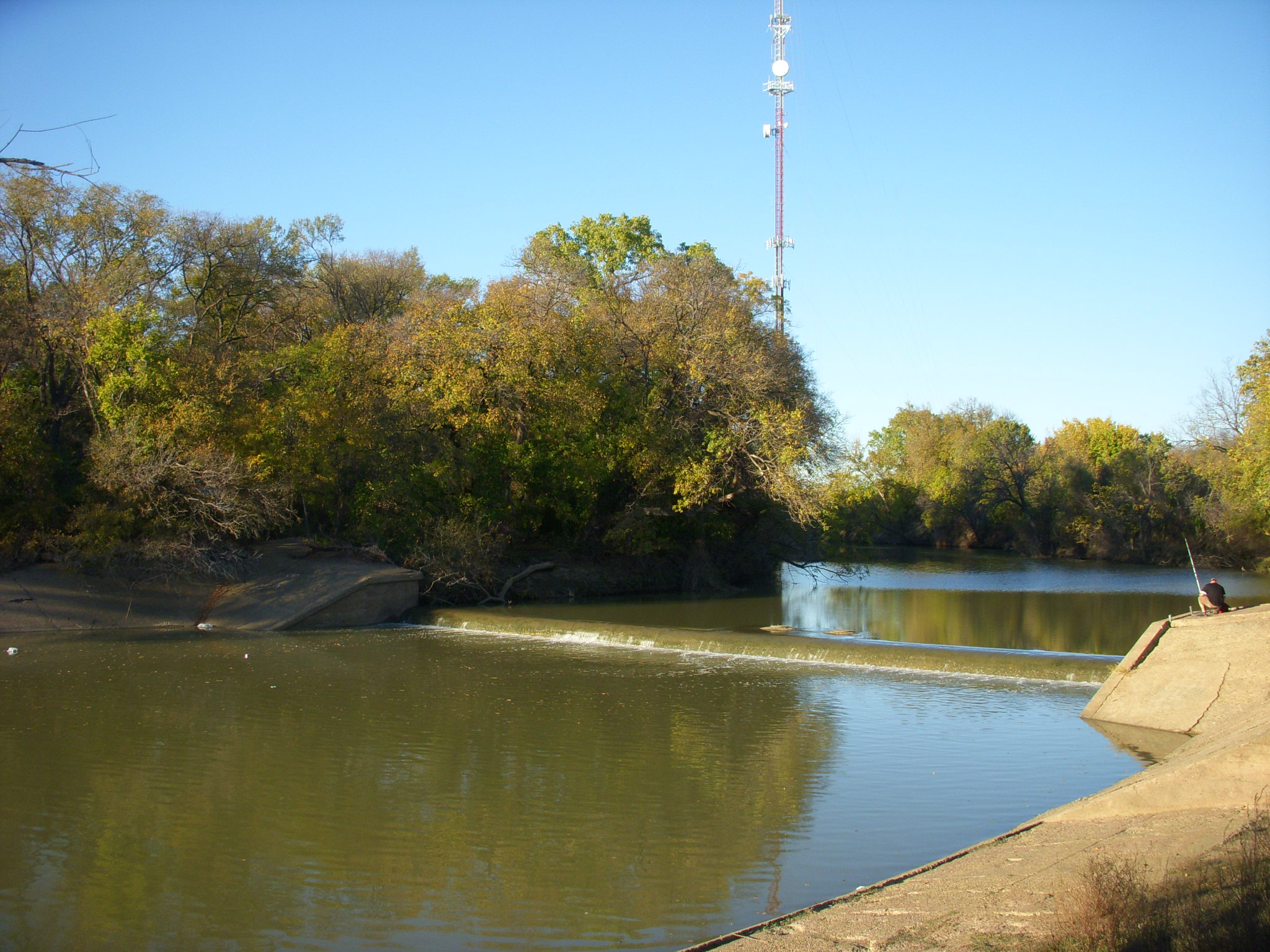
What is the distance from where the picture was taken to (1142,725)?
1108 cm

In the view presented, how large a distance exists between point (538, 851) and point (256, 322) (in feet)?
76.8

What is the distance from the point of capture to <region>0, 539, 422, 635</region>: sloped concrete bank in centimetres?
1888

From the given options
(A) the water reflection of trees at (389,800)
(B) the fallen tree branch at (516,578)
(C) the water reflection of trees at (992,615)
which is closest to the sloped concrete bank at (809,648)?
(A) the water reflection of trees at (389,800)

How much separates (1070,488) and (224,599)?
4363 centimetres

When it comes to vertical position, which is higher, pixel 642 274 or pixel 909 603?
pixel 642 274

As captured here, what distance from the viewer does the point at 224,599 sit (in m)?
20.1

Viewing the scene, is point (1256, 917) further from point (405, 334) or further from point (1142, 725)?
point (405, 334)

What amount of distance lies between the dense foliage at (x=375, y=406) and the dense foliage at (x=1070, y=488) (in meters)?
3.93

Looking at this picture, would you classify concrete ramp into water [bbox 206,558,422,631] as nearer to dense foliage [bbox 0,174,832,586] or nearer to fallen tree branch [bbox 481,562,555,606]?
dense foliage [bbox 0,174,832,586]

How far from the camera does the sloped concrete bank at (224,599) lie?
18875 mm

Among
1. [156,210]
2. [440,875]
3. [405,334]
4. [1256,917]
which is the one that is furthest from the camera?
[405,334]

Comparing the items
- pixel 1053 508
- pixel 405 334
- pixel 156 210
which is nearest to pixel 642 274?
pixel 405 334

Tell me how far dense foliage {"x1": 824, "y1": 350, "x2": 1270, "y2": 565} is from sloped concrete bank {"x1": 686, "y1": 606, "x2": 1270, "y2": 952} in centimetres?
1420

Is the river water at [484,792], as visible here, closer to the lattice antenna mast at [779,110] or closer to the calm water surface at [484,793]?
the calm water surface at [484,793]
